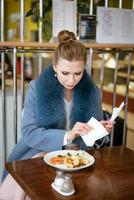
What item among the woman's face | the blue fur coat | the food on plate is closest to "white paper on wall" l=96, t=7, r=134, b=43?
the blue fur coat

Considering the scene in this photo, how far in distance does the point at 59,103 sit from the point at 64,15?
0.86 metres

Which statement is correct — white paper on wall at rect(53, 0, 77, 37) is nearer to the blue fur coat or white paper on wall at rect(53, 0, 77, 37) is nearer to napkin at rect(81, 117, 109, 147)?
the blue fur coat

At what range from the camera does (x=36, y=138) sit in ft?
6.16

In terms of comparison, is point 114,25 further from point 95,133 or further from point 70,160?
point 70,160

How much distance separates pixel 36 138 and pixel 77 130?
0.31 metres

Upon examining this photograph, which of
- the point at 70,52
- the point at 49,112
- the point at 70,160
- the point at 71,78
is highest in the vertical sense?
the point at 70,52

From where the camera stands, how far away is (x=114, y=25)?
2.70 meters

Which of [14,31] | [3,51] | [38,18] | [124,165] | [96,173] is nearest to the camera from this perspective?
[96,173]

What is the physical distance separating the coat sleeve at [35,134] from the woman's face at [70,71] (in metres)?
0.21

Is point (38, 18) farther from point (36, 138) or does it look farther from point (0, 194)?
point (0, 194)

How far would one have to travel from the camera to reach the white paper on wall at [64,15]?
2.49 m

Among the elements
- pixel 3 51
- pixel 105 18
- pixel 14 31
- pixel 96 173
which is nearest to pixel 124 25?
pixel 105 18

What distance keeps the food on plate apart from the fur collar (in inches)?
15.5

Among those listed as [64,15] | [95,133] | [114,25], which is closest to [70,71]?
[95,133]
